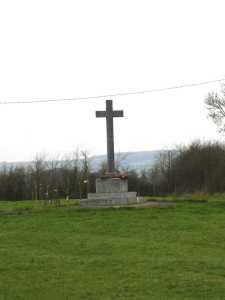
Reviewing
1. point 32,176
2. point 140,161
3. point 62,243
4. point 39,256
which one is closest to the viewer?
point 39,256

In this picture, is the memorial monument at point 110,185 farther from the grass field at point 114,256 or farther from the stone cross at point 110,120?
the grass field at point 114,256

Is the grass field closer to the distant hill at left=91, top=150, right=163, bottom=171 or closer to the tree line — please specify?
the tree line

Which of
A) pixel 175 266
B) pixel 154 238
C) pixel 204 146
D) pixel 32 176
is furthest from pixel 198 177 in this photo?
pixel 175 266

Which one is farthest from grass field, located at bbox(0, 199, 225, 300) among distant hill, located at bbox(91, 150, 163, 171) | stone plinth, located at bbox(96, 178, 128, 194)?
distant hill, located at bbox(91, 150, 163, 171)

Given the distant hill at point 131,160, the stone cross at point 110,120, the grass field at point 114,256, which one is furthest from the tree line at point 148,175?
the grass field at point 114,256

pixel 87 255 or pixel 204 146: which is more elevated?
pixel 204 146

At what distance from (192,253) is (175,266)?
1.50 m

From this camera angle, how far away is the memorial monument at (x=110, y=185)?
71.5ft

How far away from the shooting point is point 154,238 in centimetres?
1221

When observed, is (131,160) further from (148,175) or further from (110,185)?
(110,185)

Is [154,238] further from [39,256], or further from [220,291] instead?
[220,291]

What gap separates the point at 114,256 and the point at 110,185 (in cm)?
1274

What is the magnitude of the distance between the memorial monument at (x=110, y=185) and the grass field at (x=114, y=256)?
13.9 feet

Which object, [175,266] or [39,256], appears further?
[39,256]
